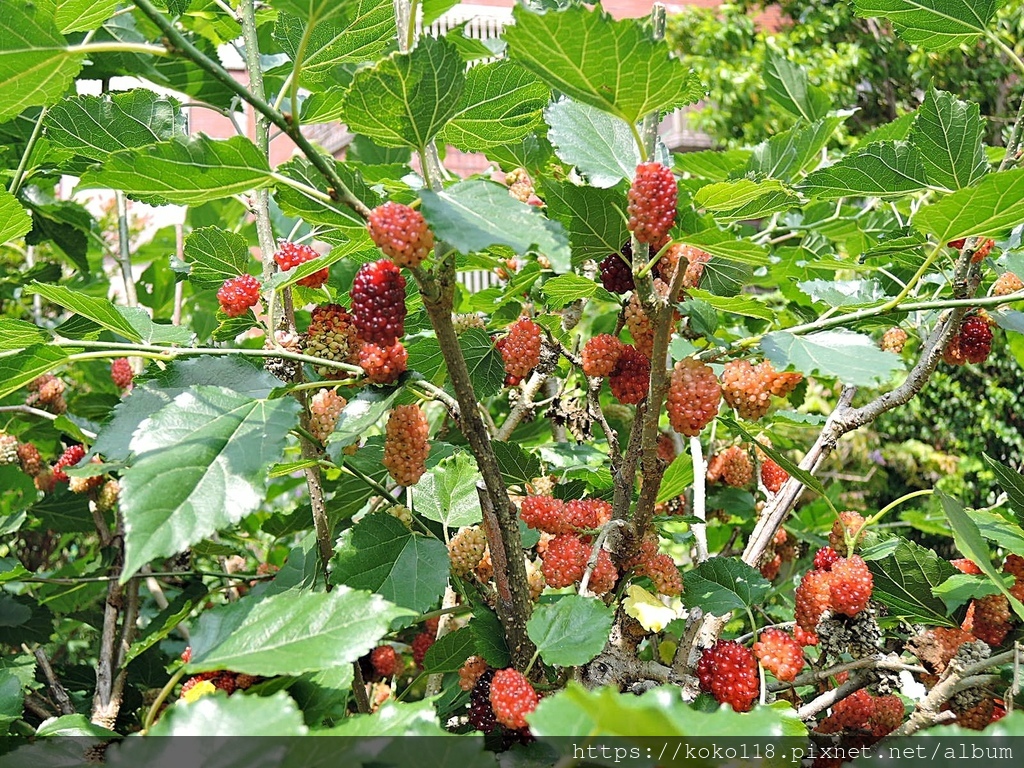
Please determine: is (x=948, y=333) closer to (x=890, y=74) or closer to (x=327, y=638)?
(x=327, y=638)

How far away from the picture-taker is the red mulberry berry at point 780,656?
0.69 m

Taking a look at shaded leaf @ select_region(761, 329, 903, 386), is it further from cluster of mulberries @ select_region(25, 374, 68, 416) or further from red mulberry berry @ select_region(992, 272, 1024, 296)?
cluster of mulberries @ select_region(25, 374, 68, 416)

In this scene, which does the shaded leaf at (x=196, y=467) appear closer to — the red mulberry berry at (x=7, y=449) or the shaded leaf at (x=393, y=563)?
the shaded leaf at (x=393, y=563)

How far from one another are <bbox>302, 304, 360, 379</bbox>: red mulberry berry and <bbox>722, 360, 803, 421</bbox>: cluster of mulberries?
274 millimetres

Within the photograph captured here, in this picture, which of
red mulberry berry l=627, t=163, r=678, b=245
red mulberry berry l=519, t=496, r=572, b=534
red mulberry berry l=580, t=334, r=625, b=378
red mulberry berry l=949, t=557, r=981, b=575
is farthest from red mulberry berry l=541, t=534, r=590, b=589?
red mulberry berry l=949, t=557, r=981, b=575

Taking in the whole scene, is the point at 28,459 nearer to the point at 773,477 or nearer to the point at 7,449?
the point at 7,449

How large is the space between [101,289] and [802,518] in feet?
4.09

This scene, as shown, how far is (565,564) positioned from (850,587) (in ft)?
0.77

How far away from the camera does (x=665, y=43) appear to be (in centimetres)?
53

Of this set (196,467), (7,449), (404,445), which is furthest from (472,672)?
(7,449)

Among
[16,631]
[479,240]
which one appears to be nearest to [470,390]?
[479,240]

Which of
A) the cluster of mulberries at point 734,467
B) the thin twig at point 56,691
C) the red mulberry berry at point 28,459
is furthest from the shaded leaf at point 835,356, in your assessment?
the red mulberry berry at point 28,459

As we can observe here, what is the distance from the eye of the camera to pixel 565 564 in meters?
0.67

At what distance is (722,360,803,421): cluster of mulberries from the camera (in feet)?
2.00
